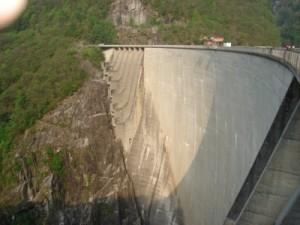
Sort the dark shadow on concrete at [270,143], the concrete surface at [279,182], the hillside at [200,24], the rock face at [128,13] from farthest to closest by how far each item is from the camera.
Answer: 1. the rock face at [128,13]
2. the hillside at [200,24]
3. the dark shadow on concrete at [270,143]
4. the concrete surface at [279,182]

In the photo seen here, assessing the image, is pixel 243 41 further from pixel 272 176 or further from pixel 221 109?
pixel 272 176

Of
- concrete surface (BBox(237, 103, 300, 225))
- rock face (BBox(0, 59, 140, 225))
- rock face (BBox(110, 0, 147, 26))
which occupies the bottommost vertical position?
rock face (BBox(0, 59, 140, 225))

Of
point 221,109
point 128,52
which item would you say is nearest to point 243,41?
point 128,52

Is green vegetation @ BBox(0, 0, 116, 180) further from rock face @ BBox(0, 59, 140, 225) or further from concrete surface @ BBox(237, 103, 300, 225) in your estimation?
concrete surface @ BBox(237, 103, 300, 225)

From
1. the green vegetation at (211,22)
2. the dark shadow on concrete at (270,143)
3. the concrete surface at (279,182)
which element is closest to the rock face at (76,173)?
the dark shadow on concrete at (270,143)

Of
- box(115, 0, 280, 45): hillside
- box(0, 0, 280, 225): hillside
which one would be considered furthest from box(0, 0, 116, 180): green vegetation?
box(115, 0, 280, 45): hillside

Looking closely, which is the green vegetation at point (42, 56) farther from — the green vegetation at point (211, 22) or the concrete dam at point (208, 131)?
the green vegetation at point (211, 22)
